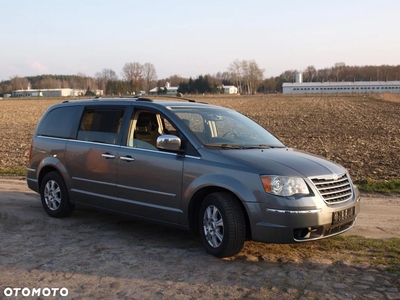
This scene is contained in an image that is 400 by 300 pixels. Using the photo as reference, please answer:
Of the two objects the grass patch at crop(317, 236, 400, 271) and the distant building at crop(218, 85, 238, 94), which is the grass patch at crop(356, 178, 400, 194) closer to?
the grass patch at crop(317, 236, 400, 271)

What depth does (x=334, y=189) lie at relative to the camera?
212 inches

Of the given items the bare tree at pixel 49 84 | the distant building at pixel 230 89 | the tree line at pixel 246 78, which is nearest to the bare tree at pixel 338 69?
the tree line at pixel 246 78

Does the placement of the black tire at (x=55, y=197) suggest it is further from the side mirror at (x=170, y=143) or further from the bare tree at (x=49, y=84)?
the bare tree at (x=49, y=84)

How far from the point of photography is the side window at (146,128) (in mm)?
6404

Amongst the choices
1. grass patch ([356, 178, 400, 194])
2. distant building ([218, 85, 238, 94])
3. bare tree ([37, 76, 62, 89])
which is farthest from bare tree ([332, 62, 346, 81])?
grass patch ([356, 178, 400, 194])

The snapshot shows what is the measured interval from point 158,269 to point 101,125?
8.74 feet

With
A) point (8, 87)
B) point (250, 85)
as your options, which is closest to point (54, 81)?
point (8, 87)

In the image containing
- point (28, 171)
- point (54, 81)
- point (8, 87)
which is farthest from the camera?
point (54, 81)

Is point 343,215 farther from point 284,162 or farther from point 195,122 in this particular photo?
point 195,122

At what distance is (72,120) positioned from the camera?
24.5ft

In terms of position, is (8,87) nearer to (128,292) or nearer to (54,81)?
(54,81)

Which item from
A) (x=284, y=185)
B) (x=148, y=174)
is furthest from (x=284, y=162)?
(x=148, y=174)

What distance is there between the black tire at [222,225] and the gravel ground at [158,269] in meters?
0.14

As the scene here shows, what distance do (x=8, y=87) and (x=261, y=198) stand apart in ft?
556
